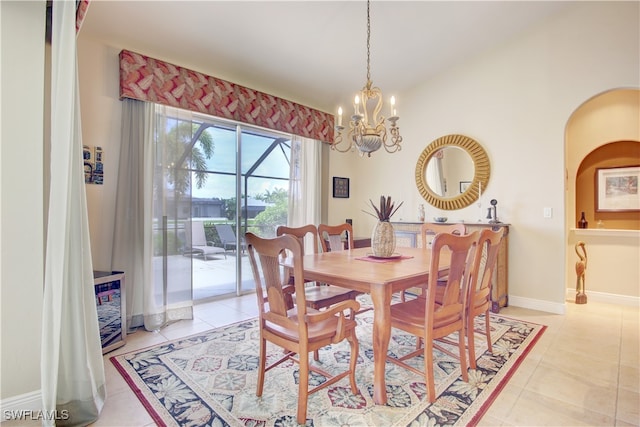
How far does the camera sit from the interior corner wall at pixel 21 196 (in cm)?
174

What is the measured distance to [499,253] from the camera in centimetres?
373

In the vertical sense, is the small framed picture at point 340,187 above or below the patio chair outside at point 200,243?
above

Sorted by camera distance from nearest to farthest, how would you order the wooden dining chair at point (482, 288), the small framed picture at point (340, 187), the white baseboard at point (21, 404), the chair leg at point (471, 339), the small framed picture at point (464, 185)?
the white baseboard at point (21, 404) < the wooden dining chair at point (482, 288) < the chair leg at point (471, 339) < the small framed picture at point (464, 185) < the small framed picture at point (340, 187)

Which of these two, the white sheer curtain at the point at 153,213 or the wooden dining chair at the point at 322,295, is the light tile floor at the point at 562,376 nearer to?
the white sheer curtain at the point at 153,213

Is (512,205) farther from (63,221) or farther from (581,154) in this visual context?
(63,221)

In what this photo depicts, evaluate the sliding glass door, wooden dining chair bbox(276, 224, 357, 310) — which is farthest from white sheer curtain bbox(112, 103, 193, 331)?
wooden dining chair bbox(276, 224, 357, 310)

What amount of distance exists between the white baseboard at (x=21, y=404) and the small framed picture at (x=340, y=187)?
405 cm

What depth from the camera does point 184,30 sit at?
3.08 meters

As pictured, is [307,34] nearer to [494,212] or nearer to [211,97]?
[211,97]

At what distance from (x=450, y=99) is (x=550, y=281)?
2.56 metres

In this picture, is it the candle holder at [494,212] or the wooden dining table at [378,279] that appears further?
the candle holder at [494,212]

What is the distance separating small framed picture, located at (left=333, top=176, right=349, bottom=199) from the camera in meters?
5.19

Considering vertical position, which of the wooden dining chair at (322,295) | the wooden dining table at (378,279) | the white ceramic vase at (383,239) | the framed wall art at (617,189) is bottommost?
the wooden dining chair at (322,295)

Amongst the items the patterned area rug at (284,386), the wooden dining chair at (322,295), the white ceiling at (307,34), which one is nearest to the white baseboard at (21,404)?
the patterned area rug at (284,386)
